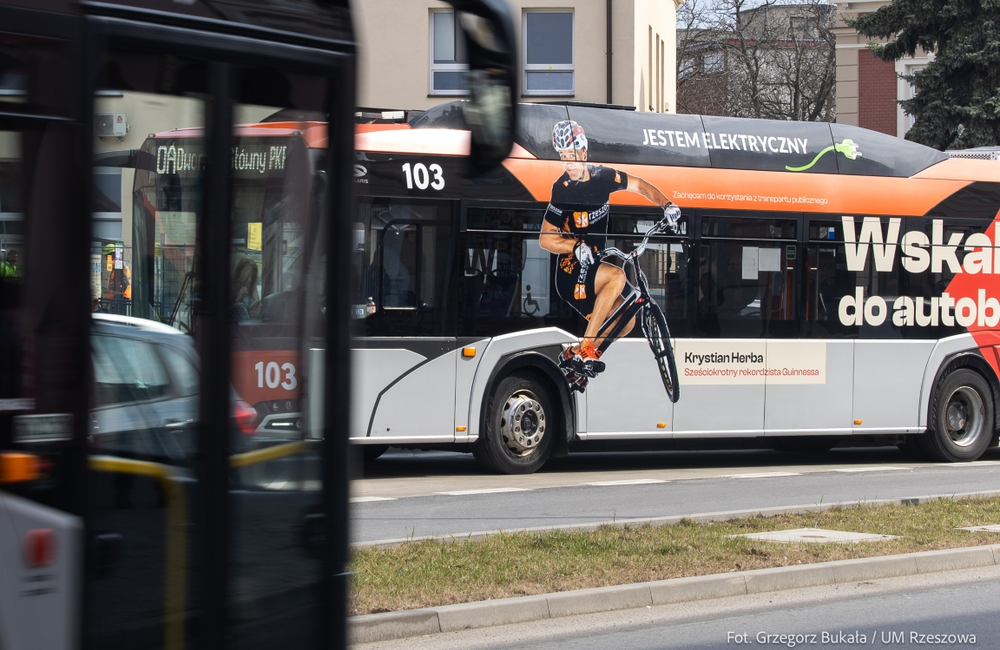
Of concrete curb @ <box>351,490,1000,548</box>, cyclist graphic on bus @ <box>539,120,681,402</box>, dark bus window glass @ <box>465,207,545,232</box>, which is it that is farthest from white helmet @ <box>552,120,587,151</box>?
concrete curb @ <box>351,490,1000,548</box>

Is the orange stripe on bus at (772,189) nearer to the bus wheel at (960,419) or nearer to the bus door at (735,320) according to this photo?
the bus door at (735,320)

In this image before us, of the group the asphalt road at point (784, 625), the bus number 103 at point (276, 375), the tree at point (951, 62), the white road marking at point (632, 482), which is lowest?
the white road marking at point (632, 482)

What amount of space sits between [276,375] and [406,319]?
8.49 metres

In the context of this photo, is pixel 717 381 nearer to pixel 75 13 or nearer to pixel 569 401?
pixel 569 401

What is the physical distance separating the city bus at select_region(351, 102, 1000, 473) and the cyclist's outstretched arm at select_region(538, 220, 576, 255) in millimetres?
32

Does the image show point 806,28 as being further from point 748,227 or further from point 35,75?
point 35,75

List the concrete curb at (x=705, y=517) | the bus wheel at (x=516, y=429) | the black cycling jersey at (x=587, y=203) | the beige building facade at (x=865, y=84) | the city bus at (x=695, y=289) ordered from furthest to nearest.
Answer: the beige building facade at (x=865, y=84) → the black cycling jersey at (x=587, y=203) → the bus wheel at (x=516, y=429) → the city bus at (x=695, y=289) → the concrete curb at (x=705, y=517)

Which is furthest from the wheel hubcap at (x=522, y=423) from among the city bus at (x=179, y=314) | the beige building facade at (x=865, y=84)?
the beige building facade at (x=865, y=84)

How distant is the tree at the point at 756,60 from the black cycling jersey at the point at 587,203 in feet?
123

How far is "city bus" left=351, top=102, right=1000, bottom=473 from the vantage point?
11.8m

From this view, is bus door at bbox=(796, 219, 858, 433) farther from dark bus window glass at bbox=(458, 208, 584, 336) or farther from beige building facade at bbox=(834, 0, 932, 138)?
beige building facade at bbox=(834, 0, 932, 138)

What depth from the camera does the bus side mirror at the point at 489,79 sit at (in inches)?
135

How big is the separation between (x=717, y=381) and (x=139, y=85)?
10.5 m

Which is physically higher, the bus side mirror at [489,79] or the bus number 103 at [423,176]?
the bus number 103 at [423,176]
